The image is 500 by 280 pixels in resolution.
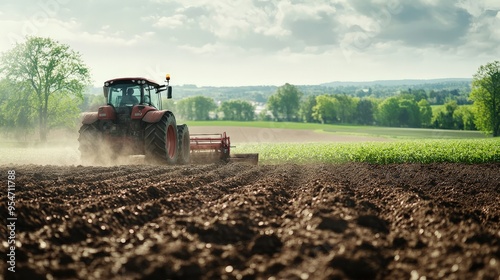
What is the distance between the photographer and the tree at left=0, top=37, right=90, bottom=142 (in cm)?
4097

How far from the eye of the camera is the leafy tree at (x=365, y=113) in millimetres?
134375

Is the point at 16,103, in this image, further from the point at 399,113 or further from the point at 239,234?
the point at 399,113

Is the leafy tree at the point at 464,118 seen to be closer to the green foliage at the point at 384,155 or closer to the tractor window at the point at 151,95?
the green foliage at the point at 384,155

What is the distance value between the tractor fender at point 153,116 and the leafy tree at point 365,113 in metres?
124

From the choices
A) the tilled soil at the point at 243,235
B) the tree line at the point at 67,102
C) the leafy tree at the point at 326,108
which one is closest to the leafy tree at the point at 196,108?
the tree line at the point at 67,102

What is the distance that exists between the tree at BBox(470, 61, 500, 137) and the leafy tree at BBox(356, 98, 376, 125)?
226 ft

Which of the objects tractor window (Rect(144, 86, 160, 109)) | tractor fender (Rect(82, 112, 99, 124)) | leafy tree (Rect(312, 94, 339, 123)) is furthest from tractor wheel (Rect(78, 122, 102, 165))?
leafy tree (Rect(312, 94, 339, 123))

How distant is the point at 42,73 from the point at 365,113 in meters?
106

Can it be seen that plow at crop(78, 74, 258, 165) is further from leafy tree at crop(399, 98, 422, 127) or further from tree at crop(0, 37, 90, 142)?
leafy tree at crop(399, 98, 422, 127)

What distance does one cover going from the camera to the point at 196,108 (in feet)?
519

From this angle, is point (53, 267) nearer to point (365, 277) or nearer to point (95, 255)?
point (95, 255)

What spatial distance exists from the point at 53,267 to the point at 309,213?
337 centimetres

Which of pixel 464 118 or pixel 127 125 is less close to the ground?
pixel 127 125

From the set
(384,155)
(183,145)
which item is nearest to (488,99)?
(384,155)
